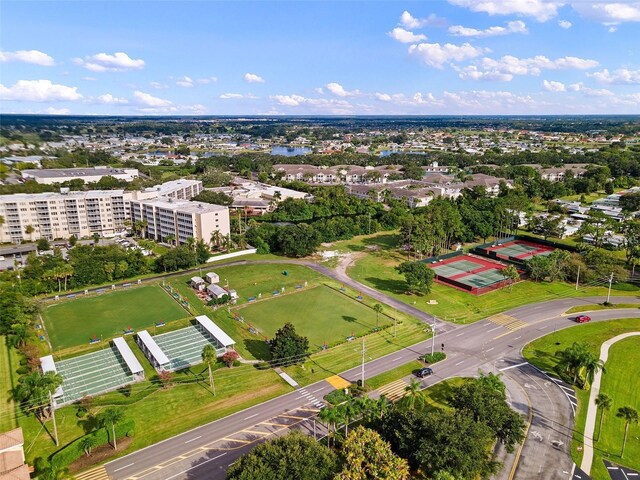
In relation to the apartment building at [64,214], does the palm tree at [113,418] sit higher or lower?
lower

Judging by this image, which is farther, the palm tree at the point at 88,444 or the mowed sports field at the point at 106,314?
the mowed sports field at the point at 106,314

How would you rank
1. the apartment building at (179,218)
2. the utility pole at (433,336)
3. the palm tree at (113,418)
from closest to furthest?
the palm tree at (113,418) → the utility pole at (433,336) → the apartment building at (179,218)

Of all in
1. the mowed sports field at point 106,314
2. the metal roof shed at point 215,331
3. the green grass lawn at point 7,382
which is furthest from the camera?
the mowed sports field at point 106,314

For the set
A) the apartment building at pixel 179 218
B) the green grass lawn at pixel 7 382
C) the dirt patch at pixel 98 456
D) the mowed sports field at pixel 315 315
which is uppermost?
the apartment building at pixel 179 218

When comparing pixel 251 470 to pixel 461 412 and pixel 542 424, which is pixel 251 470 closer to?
pixel 461 412

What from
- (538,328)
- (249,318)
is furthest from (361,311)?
(538,328)

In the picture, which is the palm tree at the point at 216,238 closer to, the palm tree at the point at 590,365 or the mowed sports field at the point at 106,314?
the mowed sports field at the point at 106,314

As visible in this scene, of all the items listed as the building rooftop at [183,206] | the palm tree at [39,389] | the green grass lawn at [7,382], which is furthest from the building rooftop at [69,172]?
the palm tree at [39,389]
